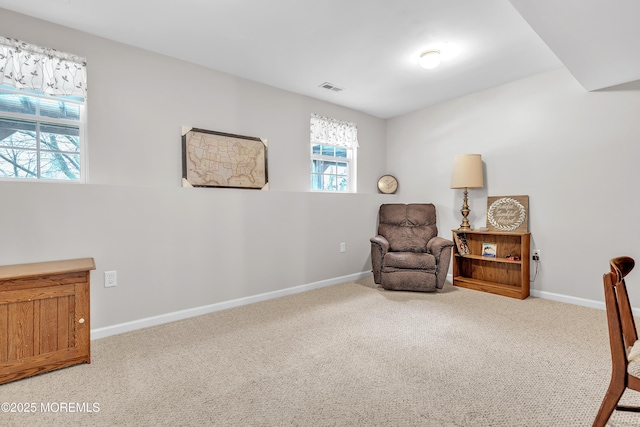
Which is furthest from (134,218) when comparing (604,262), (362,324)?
(604,262)

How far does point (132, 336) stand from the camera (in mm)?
2465

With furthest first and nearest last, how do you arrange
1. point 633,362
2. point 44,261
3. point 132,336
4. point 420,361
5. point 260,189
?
point 260,189 < point 132,336 < point 44,261 < point 420,361 < point 633,362

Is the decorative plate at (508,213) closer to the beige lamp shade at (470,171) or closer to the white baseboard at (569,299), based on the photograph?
the beige lamp shade at (470,171)

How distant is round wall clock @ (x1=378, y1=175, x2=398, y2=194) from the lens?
15.5 ft

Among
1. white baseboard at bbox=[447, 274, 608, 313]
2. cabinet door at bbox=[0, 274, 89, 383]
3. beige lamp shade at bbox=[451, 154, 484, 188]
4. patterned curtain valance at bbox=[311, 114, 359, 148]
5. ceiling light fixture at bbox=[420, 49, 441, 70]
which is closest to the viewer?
cabinet door at bbox=[0, 274, 89, 383]

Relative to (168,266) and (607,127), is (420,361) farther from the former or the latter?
(607,127)

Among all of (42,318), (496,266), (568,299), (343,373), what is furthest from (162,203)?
(568,299)

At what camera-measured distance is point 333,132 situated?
4.18 metres

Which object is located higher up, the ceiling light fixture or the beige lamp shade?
the ceiling light fixture

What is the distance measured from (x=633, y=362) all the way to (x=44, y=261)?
11.0 feet

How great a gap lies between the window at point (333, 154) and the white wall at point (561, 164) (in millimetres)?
1269

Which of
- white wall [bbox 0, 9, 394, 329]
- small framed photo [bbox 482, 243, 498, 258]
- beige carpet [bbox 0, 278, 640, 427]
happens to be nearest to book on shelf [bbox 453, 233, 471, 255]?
small framed photo [bbox 482, 243, 498, 258]

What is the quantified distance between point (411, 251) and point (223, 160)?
2534mm

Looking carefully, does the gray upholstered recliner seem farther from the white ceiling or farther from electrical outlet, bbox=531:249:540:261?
the white ceiling
